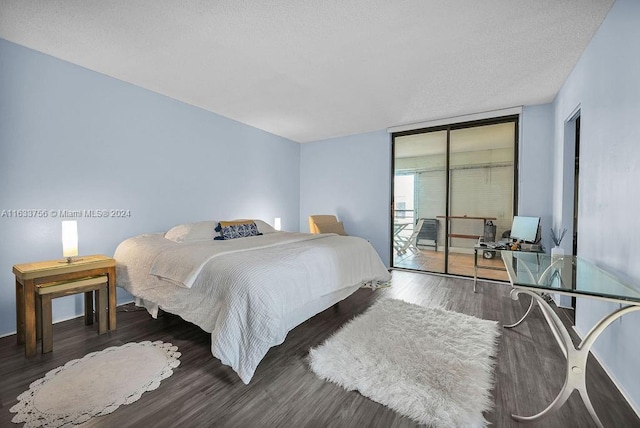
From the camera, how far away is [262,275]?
6.41 ft

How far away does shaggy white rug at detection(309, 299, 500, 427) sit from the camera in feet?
5.21

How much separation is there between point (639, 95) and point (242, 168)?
4507mm

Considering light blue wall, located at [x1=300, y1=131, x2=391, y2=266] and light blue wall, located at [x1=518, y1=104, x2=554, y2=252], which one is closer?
light blue wall, located at [x1=518, y1=104, x2=554, y2=252]

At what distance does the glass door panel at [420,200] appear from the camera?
15.9 ft

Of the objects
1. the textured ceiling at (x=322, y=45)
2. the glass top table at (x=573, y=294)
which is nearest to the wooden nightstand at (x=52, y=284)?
the textured ceiling at (x=322, y=45)

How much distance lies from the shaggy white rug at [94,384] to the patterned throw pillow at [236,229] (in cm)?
159

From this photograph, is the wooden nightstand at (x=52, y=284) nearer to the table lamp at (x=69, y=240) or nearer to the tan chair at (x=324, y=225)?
the table lamp at (x=69, y=240)

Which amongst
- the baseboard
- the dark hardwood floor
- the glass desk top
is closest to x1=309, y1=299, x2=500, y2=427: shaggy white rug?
the dark hardwood floor

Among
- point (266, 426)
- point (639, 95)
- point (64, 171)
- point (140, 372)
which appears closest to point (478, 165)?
point (639, 95)

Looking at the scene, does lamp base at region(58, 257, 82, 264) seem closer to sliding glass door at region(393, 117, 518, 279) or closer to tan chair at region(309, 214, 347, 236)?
tan chair at region(309, 214, 347, 236)

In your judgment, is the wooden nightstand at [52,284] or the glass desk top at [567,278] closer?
the glass desk top at [567,278]

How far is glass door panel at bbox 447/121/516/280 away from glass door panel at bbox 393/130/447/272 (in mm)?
183

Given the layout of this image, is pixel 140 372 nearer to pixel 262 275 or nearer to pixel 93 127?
pixel 262 275

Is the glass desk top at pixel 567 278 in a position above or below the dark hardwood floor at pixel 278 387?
above
